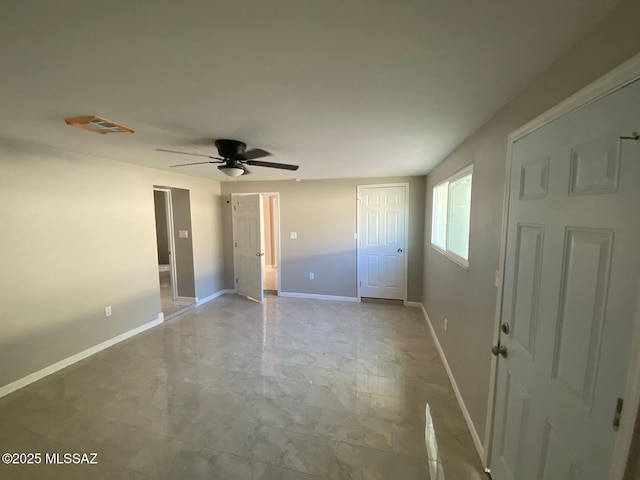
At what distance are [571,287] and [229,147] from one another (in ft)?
7.64

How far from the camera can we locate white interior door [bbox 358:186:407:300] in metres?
4.45

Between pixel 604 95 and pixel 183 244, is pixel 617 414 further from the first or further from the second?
pixel 183 244

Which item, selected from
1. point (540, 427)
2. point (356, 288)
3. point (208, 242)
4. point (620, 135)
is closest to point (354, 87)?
point (620, 135)

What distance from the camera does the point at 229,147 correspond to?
7.23ft

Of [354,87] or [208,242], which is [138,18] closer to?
[354,87]

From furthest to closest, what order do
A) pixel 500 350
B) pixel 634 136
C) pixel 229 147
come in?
pixel 229 147
pixel 500 350
pixel 634 136

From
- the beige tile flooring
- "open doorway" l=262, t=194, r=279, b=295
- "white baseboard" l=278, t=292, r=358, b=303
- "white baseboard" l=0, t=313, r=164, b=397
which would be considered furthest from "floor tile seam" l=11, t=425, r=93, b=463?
"open doorway" l=262, t=194, r=279, b=295

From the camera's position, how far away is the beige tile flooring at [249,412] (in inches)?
63.7

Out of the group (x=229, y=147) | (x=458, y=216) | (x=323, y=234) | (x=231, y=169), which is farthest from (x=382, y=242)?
(x=229, y=147)

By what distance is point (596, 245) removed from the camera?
83cm

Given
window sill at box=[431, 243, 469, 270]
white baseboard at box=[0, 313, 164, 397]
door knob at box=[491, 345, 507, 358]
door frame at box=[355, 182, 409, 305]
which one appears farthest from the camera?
door frame at box=[355, 182, 409, 305]

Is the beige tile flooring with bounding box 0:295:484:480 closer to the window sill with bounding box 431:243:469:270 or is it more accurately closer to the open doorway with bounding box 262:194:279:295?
the window sill with bounding box 431:243:469:270

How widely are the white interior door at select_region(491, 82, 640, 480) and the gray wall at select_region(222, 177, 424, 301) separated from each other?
3151 millimetres

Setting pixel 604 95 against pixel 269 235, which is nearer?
pixel 604 95
